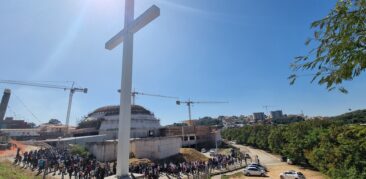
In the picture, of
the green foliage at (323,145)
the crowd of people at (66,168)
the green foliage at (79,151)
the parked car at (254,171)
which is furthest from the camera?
the green foliage at (79,151)

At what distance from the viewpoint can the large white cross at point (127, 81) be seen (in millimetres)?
8203

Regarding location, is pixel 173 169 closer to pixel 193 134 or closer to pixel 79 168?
pixel 79 168

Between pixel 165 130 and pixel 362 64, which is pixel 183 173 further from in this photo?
pixel 165 130

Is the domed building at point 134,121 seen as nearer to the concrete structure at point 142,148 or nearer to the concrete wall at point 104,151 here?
the concrete structure at point 142,148

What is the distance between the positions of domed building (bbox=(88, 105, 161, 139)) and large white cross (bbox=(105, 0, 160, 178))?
55137 mm

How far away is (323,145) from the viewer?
33062mm

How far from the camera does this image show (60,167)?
23109 mm

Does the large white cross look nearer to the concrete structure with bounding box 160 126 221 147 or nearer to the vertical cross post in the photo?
the vertical cross post

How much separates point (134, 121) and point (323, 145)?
48126mm

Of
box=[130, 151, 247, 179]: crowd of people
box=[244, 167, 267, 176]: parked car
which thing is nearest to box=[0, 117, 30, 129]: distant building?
box=[130, 151, 247, 179]: crowd of people

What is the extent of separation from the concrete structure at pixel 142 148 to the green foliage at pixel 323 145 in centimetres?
2355

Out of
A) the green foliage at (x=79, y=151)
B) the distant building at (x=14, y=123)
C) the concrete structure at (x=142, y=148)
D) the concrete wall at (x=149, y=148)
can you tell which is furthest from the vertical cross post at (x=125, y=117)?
the distant building at (x=14, y=123)

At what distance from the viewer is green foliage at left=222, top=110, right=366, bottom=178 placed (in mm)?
24483

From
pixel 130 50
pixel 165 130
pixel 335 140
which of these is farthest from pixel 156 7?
pixel 165 130
